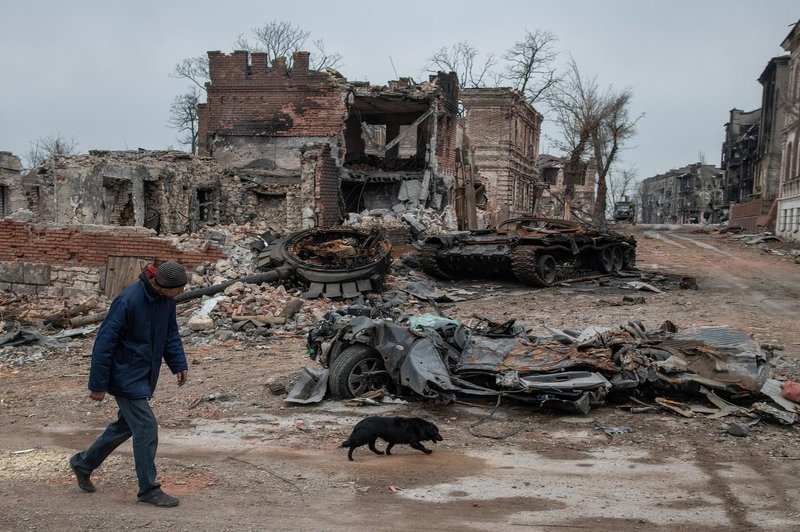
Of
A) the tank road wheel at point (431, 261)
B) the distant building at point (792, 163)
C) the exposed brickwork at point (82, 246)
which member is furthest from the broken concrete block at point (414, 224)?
the distant building at point (792, 163)

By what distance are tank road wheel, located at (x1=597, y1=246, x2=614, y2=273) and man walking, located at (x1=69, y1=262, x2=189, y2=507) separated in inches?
626

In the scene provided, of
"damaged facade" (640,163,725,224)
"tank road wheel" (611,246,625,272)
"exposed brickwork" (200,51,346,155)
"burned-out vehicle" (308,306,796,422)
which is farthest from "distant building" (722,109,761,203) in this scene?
"burned-out vehicle" (308,306,796,422)

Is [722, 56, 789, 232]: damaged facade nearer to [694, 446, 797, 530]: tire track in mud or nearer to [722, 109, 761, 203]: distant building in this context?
[722, 109, 761, 203]: distant building

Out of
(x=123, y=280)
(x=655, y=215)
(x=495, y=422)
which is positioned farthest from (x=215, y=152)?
(x=655, y=215)

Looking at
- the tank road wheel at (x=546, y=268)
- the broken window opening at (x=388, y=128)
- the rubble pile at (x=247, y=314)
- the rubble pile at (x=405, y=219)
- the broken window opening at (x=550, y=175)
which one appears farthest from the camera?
the broken window opening at (x=550, y=175)

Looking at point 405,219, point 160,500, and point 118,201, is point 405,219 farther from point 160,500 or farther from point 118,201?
point 160,500

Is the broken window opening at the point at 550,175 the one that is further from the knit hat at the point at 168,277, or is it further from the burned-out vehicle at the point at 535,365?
the knit hat at the point at 168,277

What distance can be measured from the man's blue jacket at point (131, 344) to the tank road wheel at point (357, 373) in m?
2.69

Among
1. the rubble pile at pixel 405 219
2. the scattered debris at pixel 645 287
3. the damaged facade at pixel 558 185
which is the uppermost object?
the damaged facade at pixel 558 185

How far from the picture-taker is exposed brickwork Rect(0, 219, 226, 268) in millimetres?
14781

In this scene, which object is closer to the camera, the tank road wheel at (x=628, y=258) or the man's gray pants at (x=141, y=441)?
the man's gray pants at (x=141, y=441)

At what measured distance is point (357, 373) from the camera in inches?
283

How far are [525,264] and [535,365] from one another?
892cm

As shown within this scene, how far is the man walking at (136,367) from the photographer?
434cm
